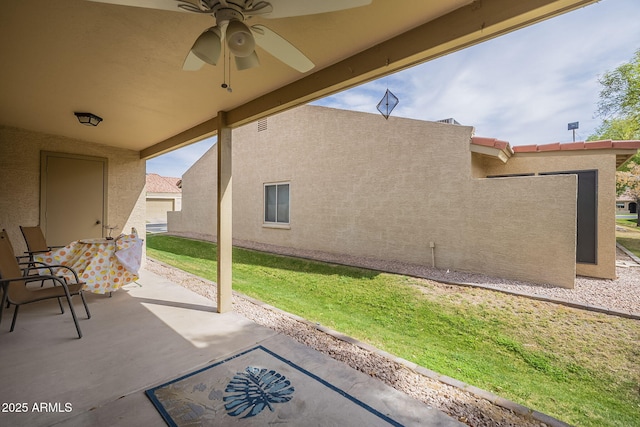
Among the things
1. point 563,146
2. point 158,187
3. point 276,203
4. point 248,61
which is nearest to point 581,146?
point 563,146

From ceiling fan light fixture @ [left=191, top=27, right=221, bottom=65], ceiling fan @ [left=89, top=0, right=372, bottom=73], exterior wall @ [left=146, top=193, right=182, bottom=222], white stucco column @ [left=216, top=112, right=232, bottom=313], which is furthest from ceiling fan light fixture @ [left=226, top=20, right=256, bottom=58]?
exterior wall @ [left=146, top=193, right=182, bottom=222]

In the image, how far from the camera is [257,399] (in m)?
2.12

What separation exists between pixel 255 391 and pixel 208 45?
254 cm

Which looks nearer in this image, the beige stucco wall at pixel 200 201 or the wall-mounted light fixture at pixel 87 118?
the wall-mounted light fixture at pixel 87 118

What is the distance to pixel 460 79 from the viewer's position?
20.7 ft

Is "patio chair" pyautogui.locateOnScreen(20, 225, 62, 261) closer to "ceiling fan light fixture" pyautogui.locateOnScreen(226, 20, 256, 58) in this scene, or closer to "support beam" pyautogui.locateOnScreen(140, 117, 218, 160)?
"support beam" pyautogui.locateOnScreen(140, 117, 218, 160)

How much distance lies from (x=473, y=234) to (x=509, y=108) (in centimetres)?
659

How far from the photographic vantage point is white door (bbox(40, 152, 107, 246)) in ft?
17.6

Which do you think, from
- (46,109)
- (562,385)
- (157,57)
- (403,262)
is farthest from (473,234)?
(46,109)

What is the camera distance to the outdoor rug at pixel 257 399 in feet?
6.28

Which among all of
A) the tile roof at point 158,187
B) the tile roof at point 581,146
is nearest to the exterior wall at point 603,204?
the tile roof at point 581,146

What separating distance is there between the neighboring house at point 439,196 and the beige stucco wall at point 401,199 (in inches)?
0.9

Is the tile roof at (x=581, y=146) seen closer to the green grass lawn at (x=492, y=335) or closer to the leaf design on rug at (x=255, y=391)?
the green grass lawn at (x=492, y=335)

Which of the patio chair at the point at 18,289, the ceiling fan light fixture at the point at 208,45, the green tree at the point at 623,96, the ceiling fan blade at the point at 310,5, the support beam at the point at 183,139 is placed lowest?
the patio chair at the point at 18,289
